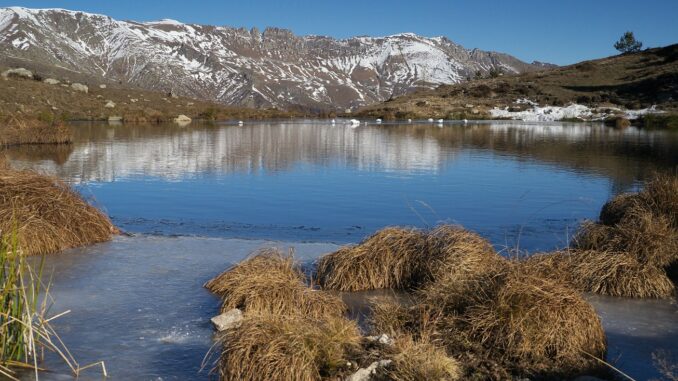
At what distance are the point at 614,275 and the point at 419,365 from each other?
499cm

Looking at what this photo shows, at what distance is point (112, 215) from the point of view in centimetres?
1589

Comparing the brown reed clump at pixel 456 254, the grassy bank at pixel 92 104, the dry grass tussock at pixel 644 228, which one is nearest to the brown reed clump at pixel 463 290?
the brown reed clump at pixel 456 254

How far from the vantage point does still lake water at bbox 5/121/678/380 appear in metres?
7.67

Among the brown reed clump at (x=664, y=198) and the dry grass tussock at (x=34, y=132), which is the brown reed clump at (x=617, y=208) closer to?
the brown reed clump at (x=664, y=198)

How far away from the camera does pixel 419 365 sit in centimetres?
614

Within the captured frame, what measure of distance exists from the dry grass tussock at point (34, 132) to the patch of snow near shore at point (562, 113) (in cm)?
6012

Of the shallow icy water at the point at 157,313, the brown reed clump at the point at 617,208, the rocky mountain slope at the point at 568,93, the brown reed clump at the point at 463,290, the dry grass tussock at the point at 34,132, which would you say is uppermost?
the rocky mountain slope at the point at 568,93

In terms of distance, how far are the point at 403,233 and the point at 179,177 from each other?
1457 centimetres

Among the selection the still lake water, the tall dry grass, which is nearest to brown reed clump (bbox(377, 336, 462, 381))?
the still lake water

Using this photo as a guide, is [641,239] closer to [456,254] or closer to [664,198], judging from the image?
[664,198]

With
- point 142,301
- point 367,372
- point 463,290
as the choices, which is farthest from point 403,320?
point 142,301

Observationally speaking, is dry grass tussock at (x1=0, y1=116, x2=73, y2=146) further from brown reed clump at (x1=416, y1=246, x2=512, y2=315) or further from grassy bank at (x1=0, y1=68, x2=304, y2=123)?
brown reed clump at (x1=416, y1=246, x2=512, y2=315)

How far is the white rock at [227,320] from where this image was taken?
759cm

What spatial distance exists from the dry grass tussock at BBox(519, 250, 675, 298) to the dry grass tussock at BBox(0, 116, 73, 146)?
108 ft
